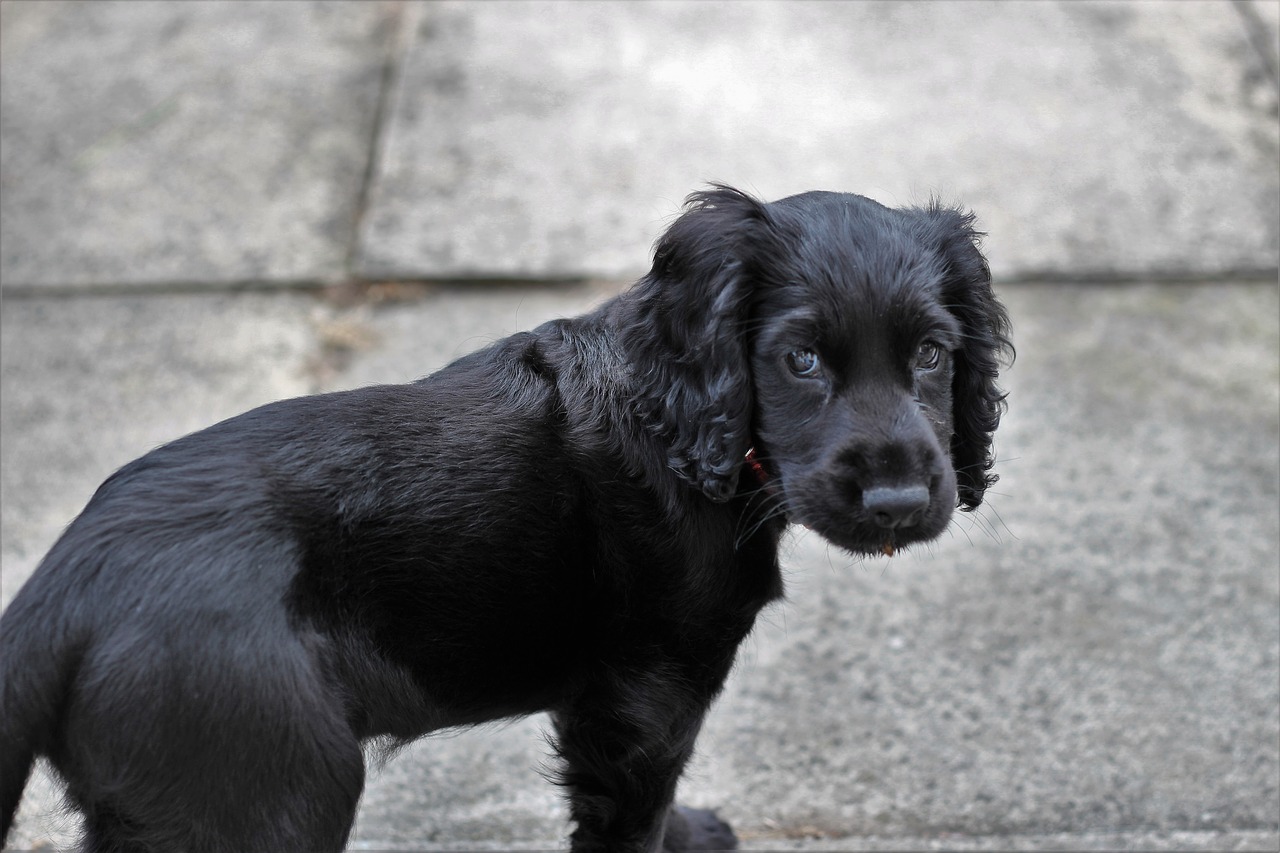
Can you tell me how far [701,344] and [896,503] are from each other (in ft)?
1.54

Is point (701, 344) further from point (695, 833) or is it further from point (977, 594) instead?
point (977, 594)

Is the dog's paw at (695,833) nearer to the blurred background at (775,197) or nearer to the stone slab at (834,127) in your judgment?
the blurred background at (775,197)

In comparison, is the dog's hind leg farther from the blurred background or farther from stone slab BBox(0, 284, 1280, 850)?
stone slab BBox(0, 284, 1280, 850)

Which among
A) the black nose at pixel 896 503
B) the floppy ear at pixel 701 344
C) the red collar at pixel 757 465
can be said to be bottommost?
the red collar at pixel 757 465

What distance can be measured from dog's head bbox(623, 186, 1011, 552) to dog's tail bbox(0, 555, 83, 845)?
112 cm

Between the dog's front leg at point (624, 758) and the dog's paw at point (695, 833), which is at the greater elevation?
the dog's front leg at point (624, 758)

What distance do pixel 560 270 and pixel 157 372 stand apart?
1582mm

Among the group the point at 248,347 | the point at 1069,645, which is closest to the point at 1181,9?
the point at 1069,645

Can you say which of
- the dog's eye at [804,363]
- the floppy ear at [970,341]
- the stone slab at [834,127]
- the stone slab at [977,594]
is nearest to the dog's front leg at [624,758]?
the stone slab at [977,594]

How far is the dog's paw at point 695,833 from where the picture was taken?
3.01 meters

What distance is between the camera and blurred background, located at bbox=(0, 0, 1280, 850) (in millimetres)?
3295

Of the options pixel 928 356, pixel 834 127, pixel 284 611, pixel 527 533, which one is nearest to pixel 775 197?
pixel 834 127

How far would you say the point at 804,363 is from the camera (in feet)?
7.72

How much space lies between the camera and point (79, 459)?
427 cm
